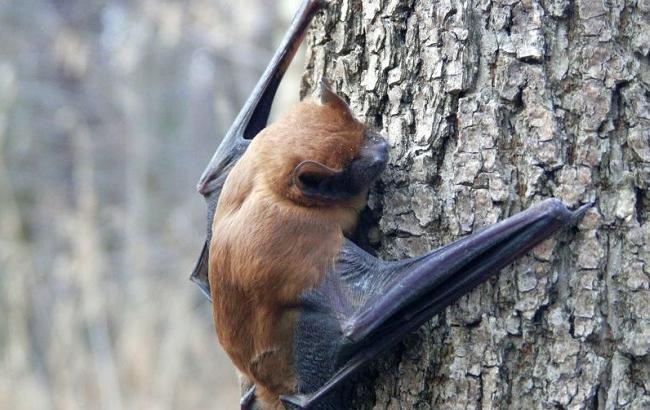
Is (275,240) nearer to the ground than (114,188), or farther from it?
farther from it

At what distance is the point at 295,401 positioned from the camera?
2.72 meters

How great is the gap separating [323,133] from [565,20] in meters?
0.87

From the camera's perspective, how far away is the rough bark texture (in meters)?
2.40

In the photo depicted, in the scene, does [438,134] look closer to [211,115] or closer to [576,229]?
[576,229]

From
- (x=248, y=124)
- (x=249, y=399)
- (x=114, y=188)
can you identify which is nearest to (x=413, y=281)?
(x=249, y=399)

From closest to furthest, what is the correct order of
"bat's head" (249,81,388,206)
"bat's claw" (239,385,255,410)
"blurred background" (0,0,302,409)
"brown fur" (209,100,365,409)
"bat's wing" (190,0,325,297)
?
"brown fur" (209,100,365,409)
"bat's head" (249,81,388,206)
"bat's claw" (239,385,255,410)
"bat's wing" (190,0,325,297)
"blurred background" (0,0,302,409)

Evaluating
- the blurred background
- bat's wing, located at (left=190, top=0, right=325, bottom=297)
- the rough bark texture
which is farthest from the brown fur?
the blurred background

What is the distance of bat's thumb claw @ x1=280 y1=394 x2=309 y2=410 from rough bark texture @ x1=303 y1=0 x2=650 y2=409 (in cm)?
26

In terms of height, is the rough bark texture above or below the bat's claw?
above

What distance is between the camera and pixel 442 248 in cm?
246

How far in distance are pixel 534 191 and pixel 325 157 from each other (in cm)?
71

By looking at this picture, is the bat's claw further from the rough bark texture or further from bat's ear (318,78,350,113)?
bat's ear (318,78,350,113)

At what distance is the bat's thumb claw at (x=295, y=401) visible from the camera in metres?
2.69

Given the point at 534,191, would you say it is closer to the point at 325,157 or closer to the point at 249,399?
the point at 325,157
